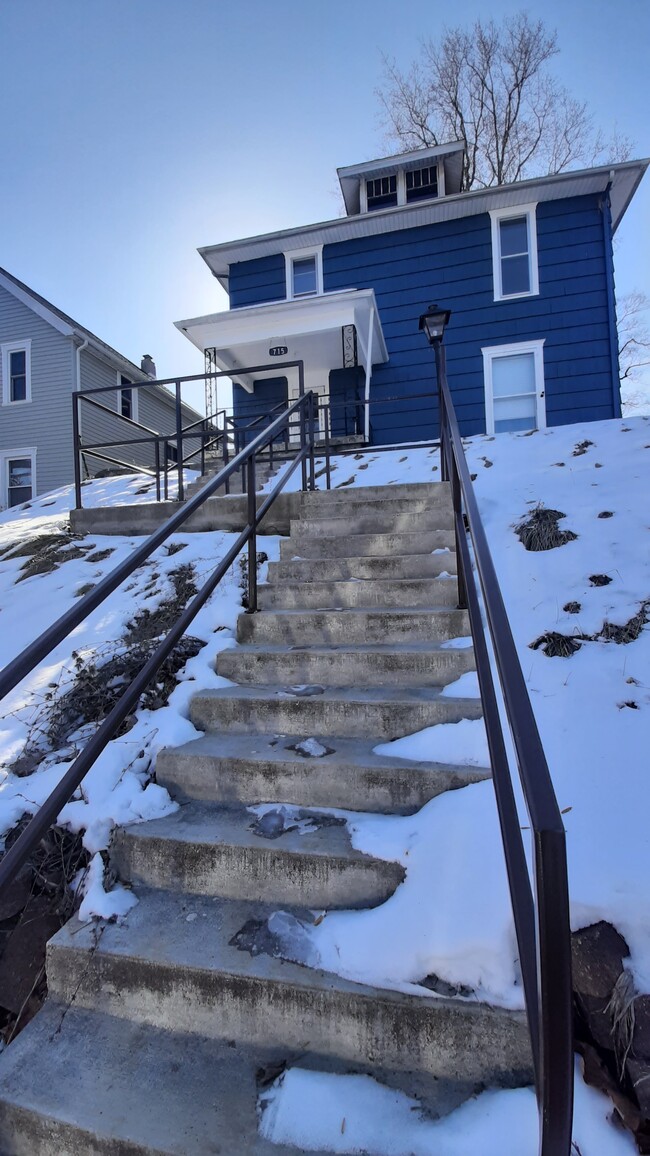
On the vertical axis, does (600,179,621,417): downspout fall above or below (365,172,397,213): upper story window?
below

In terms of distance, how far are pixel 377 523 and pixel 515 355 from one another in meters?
6.80

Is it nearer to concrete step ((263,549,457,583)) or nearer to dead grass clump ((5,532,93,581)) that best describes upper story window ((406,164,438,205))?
dead grass clump ((5,532,93,581))

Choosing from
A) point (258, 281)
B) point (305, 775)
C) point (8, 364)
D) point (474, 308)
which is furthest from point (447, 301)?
point (8, 364)

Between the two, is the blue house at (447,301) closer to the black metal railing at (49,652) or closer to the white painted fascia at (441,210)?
the white painted fascia at (441,210)

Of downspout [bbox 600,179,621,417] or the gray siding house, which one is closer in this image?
downspout [bbox 600,179,621,417]

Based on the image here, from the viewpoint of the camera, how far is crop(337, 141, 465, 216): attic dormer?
9.64 meters

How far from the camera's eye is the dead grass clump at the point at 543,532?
10.9 ft

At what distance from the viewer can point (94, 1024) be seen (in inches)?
56.4

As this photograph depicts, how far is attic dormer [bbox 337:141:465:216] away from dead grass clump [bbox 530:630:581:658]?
31.7 feet

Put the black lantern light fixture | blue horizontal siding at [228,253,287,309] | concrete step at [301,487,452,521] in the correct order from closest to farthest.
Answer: concrete step at [301,487,452,521], the black lantern light fixture, blue horizontal siding at [228,253,287,309]

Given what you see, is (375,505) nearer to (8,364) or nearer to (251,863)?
(251,863)

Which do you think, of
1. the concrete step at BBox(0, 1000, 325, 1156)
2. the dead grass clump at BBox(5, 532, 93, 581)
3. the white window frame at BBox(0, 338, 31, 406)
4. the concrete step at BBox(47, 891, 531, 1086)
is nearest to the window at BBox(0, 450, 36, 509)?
the white window frame at BBox(0, 338, 31, 406)

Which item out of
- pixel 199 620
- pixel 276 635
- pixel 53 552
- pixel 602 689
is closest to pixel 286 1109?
pixel 602 689

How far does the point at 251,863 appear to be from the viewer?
162 centimetres
